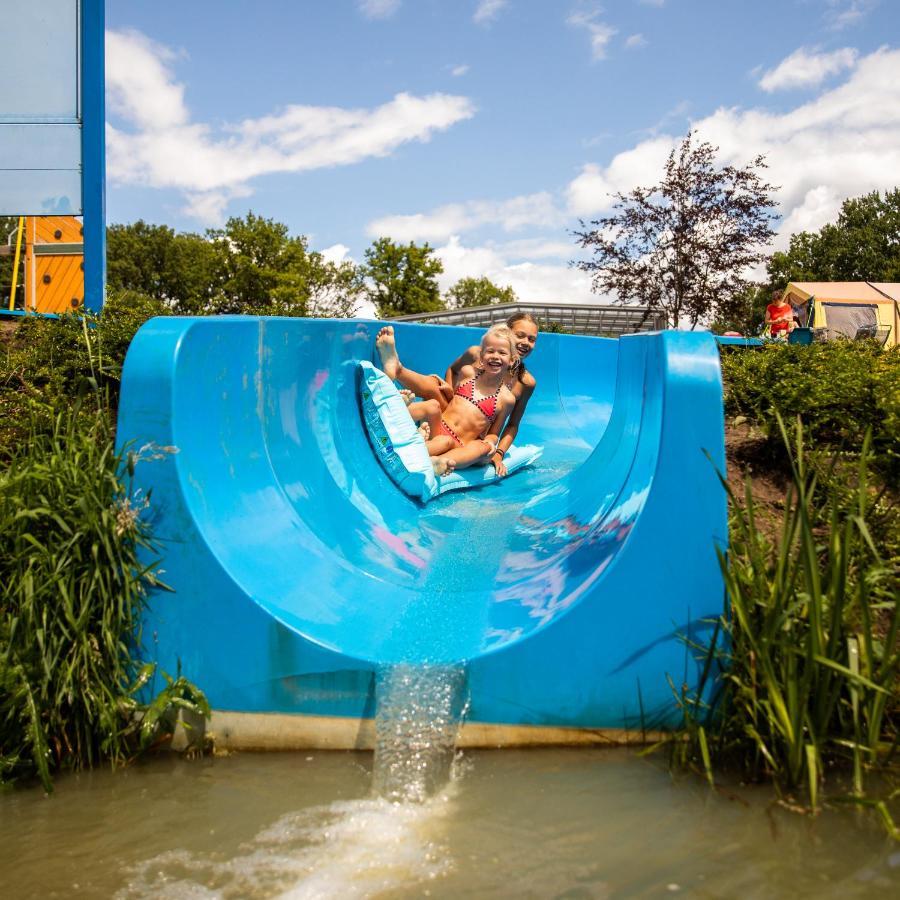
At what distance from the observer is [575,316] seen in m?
17.1

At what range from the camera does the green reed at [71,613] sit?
104 inches

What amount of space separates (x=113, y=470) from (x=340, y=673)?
3.43ft

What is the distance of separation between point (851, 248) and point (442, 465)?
42.5m

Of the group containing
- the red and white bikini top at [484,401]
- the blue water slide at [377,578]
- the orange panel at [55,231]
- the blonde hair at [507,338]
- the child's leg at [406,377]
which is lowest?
the blue water slide at [377,578]

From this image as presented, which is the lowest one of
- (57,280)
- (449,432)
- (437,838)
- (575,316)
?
(437,838)

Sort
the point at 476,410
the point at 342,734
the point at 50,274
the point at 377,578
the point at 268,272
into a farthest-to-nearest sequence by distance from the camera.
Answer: the point at 268,272, the point at 50,274, the point at 476,410, the point at 377,578, the point at 342,734

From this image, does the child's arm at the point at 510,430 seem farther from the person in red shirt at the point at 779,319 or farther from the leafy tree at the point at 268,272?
the leafy tree at the point at 268,272

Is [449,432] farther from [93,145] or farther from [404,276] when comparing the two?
[404,276]

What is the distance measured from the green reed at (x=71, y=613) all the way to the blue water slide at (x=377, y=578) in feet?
0.34

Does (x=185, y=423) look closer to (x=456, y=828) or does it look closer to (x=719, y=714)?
(x=456, y=828)

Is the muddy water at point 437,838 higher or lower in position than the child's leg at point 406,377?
lower

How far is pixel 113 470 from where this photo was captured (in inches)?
114

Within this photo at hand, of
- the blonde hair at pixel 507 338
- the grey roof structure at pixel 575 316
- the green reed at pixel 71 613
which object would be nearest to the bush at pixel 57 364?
the green reed at pixel 71 613

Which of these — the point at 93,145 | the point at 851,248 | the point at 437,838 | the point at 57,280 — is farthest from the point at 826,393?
the point at 851,248
